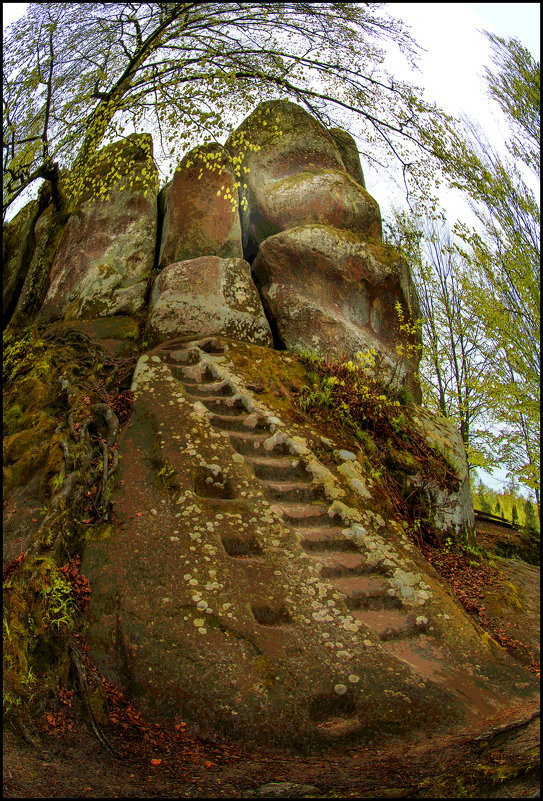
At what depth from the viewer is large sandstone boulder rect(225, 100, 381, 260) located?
9.66 metres

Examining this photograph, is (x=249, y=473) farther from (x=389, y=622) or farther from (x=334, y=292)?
(x=334, y=292)

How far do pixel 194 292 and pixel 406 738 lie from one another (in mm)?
6378

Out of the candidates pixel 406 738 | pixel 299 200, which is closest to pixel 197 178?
pixel 299 200

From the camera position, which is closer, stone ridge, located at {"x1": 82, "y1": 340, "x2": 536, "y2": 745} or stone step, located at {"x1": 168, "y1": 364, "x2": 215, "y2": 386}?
stone ridge, located at {"x1": 82, "y1": 340, "x2": 536, "y2": 745}

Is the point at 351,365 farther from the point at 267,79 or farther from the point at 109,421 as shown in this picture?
the point at 267,79

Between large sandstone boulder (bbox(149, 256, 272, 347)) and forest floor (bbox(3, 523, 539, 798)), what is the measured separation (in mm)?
5258

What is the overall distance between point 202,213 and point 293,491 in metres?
6.07

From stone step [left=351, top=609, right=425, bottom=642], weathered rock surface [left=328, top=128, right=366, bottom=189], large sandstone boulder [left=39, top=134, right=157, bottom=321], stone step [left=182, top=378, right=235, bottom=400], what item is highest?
weathered rock surface [left=328, top=128, right=366, bottom=189]

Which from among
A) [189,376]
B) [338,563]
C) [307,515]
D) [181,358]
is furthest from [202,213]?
[338,563]

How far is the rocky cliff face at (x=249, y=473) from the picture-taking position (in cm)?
381

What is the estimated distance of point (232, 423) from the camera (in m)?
6.23

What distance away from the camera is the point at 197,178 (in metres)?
9.59

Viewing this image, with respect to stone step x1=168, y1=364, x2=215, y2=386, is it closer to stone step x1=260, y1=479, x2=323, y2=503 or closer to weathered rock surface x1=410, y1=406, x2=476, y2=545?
stone step x1=260, y1=479, x2=323, y2=503

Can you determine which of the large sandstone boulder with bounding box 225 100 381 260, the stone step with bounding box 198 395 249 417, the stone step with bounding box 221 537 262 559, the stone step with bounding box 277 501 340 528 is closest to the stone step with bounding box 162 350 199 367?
the stone step with bounding box 198 395 249 417
